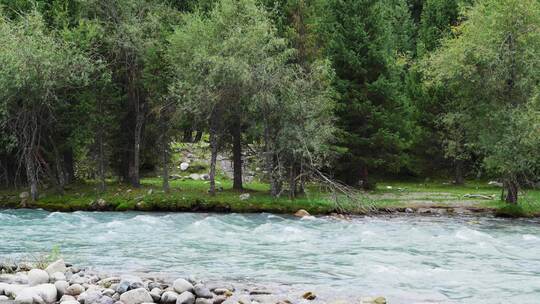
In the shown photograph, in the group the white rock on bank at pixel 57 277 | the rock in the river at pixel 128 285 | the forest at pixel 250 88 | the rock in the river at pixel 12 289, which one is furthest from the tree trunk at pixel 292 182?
the rock in the river at pixel 12 289

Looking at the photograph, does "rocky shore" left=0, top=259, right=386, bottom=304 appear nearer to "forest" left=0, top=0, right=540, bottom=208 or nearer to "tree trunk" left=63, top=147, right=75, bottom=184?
"forest" left=0, top=0, right=540, bottom=208

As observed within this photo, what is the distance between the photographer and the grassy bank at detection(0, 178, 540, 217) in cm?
3152

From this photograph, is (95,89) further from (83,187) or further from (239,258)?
(239,258)

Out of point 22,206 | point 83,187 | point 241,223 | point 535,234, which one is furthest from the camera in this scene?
point 83,187

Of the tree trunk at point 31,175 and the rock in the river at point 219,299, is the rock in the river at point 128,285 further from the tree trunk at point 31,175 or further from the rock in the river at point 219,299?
the tree trunk at point 31,175

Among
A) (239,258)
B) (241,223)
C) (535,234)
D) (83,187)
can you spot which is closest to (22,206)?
(83,187)

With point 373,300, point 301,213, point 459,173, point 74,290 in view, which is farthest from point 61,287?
point 459,173

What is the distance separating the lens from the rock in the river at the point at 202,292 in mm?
12984

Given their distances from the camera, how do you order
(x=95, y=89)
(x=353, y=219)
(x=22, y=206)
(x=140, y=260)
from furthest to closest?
(x=95, y=89) < (x=22, y=206) < (x=353, y=219) < (x=140, y=260)

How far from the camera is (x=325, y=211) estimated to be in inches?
1222

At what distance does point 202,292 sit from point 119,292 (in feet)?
6.05

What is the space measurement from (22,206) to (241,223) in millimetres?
14375

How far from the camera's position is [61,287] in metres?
13.2

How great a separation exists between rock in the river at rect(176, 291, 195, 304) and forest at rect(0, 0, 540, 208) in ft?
65.1
